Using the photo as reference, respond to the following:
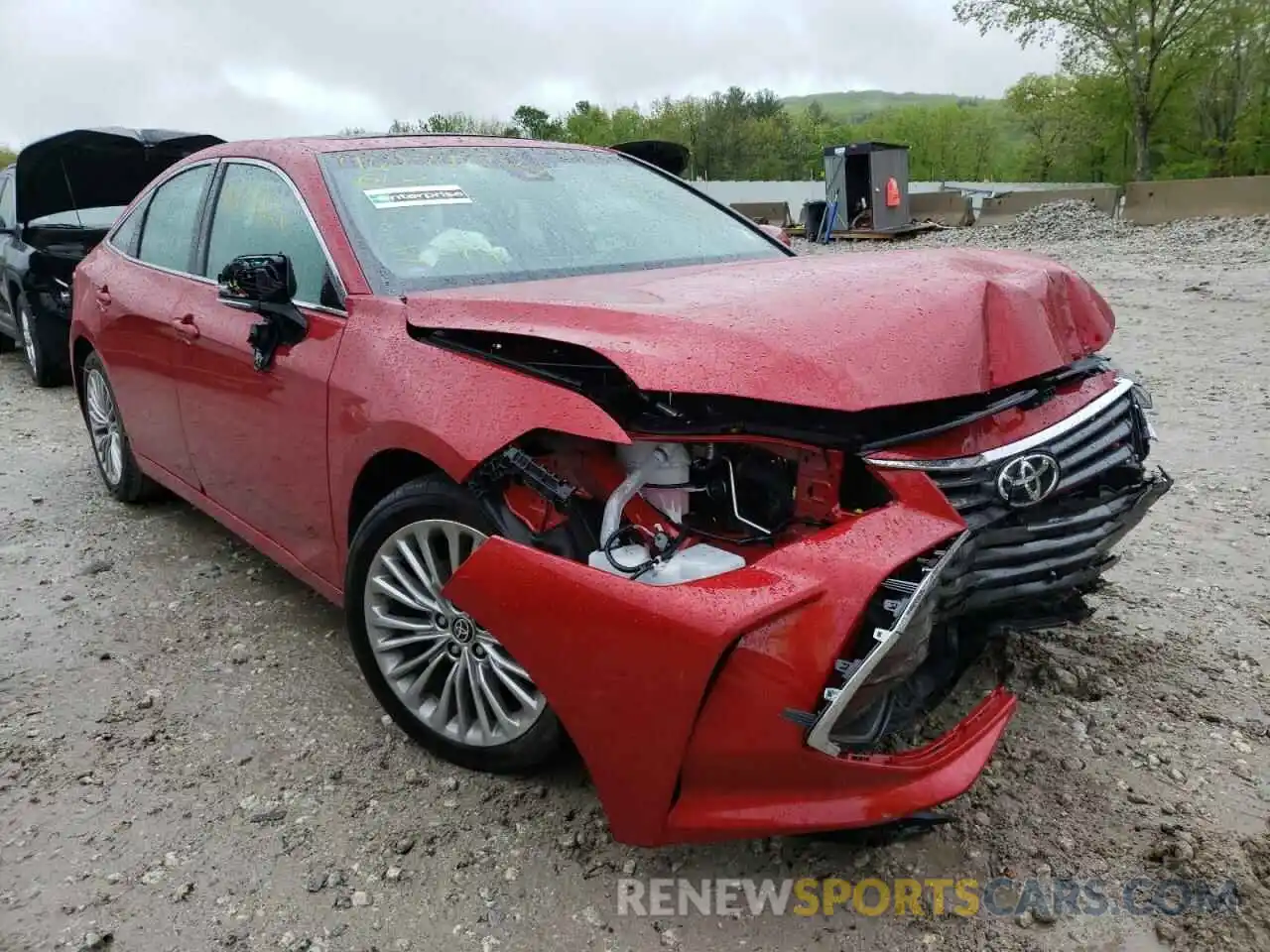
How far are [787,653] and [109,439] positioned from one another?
14.3ft

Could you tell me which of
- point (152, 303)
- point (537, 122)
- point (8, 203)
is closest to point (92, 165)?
point (8, 203)

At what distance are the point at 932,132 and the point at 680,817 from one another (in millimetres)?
84829

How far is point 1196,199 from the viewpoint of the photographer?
15.5 meters

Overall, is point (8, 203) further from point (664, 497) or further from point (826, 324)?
point (826, 324)

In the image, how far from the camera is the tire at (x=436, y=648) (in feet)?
7.90

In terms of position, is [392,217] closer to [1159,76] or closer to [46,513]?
[46,513]

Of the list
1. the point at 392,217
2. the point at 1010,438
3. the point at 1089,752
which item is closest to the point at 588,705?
the point at 1010,438

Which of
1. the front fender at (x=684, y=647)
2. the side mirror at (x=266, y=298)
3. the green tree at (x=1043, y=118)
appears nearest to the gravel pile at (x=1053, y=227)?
the side mirror at (x=266, y=298)

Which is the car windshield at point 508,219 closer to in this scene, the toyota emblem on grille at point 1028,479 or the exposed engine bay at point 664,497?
the exposed engine bay at point 664,497

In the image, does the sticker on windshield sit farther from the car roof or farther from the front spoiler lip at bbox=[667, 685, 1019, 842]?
the front spoiler lip at bbox=[667, 685, 1019, 842]

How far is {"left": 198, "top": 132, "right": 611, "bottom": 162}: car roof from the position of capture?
3.35m

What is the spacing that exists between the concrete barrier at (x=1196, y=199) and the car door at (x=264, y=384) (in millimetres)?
15377

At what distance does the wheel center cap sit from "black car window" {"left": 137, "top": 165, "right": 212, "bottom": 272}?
2215 millimetres

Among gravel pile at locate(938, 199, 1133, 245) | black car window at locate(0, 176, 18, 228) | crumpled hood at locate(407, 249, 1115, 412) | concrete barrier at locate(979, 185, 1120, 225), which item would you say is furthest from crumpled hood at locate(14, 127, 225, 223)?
concrete barrier at locate(979, 185, 1120, 225)
